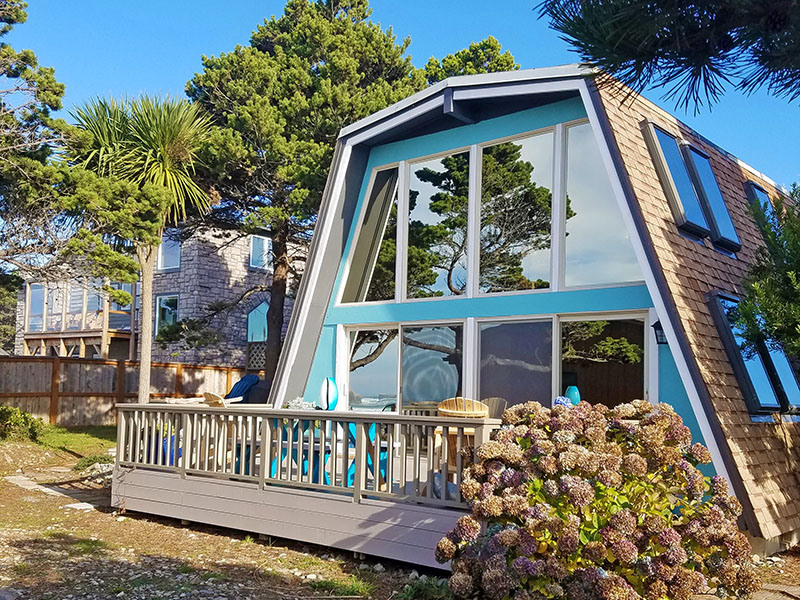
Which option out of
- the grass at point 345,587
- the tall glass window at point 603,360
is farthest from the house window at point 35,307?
the grass at point 345,587

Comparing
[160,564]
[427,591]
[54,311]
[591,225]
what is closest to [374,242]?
[591,225]

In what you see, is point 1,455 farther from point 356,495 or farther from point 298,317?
point 356,495

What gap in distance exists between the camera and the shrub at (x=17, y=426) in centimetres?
1399

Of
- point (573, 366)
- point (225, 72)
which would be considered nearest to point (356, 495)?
point (573, 366)

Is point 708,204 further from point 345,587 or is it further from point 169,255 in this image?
point 169,255

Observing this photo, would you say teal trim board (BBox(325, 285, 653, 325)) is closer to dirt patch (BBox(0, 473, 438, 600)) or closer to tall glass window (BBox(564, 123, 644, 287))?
tall glass window (BBox(564, 123, 644, 287))

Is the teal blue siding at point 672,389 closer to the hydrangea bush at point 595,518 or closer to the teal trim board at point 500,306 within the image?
the teal trim board at point 500,306

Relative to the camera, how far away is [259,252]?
23.1m

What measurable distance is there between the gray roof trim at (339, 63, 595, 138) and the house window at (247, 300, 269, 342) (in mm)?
12736

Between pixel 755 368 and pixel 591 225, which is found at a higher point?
pixel 591 225

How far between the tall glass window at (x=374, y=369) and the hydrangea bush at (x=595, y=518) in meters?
5.05

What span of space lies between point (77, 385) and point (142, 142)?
7027 mm

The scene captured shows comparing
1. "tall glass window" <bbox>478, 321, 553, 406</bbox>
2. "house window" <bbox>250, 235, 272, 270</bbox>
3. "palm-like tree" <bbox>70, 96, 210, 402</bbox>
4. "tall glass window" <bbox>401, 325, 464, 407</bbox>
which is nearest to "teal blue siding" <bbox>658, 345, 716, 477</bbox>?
"tall glass window" <bbox>478, 321, 553, 406</bbox>

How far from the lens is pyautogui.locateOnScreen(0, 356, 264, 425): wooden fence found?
1587 cm
